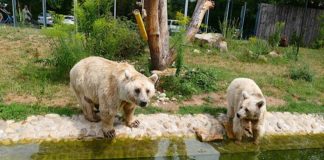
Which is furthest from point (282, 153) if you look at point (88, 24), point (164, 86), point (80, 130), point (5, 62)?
point (5, 62)

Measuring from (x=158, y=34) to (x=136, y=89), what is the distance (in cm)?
316

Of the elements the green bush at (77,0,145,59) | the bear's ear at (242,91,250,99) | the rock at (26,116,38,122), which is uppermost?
the green bush at (77,0,145,59)

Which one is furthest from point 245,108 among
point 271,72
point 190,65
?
point 271,72

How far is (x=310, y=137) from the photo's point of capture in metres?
8.05

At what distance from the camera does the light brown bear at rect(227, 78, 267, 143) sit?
261 inches

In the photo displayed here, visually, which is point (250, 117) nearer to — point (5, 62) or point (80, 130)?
point (80, 130)

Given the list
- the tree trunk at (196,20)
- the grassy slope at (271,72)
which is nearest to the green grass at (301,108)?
the grassy slope at (271,72)

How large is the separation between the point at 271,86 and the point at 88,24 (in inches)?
193

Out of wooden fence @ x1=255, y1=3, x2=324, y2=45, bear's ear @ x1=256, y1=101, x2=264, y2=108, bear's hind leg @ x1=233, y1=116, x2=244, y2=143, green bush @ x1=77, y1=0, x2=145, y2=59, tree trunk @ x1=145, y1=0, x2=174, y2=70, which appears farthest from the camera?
wooden fence @ x1=255, y1=3, x2=324, y2=45

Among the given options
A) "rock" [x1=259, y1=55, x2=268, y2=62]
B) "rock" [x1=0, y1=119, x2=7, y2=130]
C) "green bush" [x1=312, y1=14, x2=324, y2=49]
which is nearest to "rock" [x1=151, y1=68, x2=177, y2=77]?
"rock" [x1=0, y1=119, x2=7, y2=130]

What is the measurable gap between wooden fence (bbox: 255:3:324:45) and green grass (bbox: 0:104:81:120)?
14035 millimetres

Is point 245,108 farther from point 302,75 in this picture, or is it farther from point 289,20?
point 289,20

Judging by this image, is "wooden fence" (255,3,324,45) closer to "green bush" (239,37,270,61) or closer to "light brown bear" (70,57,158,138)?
"green bush" (239,37,270,61)

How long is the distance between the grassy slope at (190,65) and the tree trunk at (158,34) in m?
1.52
